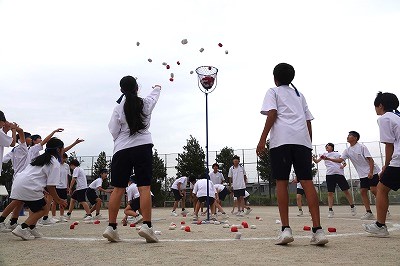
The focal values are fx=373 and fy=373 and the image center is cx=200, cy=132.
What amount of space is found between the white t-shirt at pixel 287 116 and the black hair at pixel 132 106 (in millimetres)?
1661

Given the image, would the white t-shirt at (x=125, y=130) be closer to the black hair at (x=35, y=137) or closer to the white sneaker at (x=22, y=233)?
the white sneaker at (x=22, y=233)

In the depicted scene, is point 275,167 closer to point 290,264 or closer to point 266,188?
point 290,264

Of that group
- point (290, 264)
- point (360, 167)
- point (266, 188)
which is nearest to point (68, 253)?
point (290, 264)

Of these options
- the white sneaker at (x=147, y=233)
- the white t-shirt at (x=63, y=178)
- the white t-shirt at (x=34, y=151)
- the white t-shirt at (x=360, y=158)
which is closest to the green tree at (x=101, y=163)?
the white t-shirt at (x=63, y=178)

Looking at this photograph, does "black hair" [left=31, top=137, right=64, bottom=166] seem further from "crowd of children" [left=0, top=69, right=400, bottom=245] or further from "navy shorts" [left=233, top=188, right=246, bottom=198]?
"navy shorts" [left=233, top=188, right=246, bottom=198]

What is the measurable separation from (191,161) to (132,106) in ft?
102

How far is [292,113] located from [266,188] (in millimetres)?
31017

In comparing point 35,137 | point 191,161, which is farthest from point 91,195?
point 191,161

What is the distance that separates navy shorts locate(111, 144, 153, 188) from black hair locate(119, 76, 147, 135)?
274 millimetres

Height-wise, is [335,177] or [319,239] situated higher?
[335,177]

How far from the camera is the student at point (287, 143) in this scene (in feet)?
14.9

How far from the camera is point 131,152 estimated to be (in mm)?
5027

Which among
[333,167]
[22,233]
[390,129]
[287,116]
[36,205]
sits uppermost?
[287,116]

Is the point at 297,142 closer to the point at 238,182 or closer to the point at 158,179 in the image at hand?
the point at 238,182
